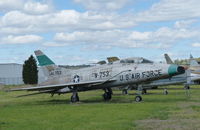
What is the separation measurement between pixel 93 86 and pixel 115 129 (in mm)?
12192

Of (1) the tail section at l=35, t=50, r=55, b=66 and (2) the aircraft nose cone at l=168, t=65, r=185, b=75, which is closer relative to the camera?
(2) the aircraft nose cone at l=168, t=65, r=185, b=75

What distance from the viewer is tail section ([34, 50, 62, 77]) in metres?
24.3

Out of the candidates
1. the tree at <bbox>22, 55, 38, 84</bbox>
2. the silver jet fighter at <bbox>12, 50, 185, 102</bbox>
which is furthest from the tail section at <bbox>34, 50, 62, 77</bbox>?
the tree at <bbox>22, 55, 38, 84</bbox>

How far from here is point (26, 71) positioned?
7144 centimetres

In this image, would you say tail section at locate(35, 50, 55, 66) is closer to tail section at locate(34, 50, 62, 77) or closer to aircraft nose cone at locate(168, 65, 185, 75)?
tail section at locate(34, 50, 62, 77)

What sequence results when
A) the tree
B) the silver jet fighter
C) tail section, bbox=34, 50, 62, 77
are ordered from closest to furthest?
the silver jet fighter < tail section, bbox=34, 50, 62, 77 < the tree

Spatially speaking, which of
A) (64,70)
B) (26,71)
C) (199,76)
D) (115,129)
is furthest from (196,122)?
(26,71)

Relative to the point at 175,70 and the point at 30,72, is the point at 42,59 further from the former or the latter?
the point at 30,72

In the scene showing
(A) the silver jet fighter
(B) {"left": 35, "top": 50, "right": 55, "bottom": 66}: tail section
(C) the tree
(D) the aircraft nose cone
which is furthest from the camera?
(C) the tree

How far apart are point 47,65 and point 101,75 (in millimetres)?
4568

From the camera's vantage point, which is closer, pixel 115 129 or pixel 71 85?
pixel 115 129

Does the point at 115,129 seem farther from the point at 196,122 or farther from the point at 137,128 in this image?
the point at 196,122

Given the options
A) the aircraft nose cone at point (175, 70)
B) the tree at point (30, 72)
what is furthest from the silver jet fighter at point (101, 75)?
the tree at point (30, 72)

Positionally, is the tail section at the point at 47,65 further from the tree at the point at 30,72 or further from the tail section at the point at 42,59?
the tree at the point at 30,72
